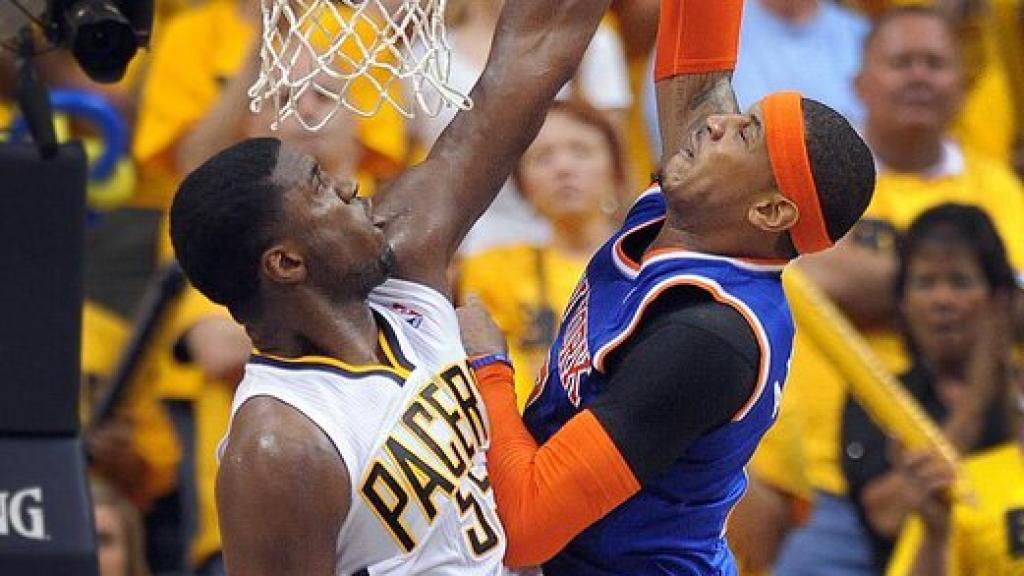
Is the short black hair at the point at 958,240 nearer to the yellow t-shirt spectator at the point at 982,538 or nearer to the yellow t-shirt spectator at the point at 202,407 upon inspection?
the yellow t-shirt spectator at the point at 982,538

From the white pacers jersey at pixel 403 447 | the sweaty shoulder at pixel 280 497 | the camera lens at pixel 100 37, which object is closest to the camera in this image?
the sweaty shoulder at pixel 280 497

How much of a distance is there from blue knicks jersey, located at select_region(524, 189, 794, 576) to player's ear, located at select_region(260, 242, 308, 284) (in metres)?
0.51

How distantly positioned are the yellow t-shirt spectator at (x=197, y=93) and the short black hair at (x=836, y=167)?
92.3 inches

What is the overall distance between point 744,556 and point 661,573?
5.48 feet

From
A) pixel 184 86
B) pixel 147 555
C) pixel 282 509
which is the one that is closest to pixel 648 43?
pixel 184 86

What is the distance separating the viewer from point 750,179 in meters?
3.60

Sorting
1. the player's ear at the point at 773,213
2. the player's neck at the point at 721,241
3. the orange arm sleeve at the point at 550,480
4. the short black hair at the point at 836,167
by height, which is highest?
the short black hair at the point at 836,167

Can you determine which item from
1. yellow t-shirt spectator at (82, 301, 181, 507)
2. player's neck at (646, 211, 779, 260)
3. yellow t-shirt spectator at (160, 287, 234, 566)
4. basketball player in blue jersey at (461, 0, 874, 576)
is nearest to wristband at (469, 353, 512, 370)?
basketball player in blue jersey at (461, 0, 874, 576)

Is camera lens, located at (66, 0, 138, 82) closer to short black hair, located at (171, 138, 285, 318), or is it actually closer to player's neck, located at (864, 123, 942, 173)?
short black hair, located at (171, 138, 285, 318)

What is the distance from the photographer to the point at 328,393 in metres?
3.46

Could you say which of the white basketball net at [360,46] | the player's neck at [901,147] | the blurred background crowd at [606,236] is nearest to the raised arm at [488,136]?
the white basketball net at [360,46]

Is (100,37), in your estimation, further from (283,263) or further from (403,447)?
(403,447)

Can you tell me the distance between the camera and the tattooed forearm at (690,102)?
3883 mm

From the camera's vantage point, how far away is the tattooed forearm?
12.7 feet
